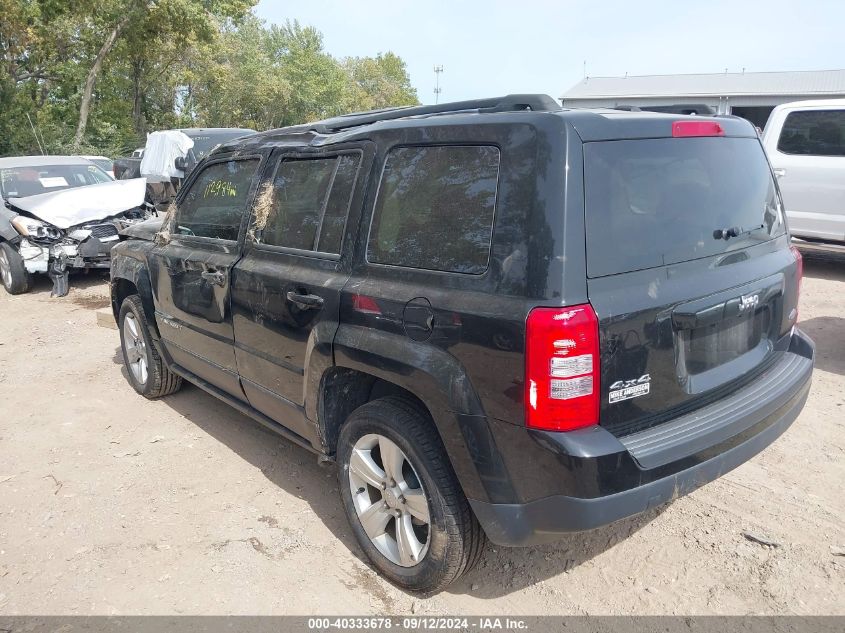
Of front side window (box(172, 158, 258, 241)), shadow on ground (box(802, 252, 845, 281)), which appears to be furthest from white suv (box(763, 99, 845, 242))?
front side window (box(172, 158, 258, 241))

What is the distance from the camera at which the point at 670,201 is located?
8.15 feet

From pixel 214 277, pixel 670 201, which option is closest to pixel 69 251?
pixel 214 277

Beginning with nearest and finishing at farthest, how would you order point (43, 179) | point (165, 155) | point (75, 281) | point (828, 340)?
1. point (828, 340)
2. point (43, 179)
3. point (75, 281)
4. point (165, 155)

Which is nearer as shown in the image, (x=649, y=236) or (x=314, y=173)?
(x=649, y=236)

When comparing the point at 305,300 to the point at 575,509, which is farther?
the point at 305,300

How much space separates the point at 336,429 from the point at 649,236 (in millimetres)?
1645

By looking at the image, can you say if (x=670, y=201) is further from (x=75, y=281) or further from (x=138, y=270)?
(x=75, y=281)

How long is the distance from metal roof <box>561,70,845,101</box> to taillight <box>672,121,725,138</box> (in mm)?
25010

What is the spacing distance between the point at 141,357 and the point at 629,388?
403cm

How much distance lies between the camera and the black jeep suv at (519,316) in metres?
2.19

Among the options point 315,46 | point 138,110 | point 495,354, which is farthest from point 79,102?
point 495,354

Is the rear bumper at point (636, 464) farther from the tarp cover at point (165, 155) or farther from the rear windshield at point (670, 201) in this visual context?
the tarp cover at point (165, 155)

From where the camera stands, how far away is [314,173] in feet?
10.6

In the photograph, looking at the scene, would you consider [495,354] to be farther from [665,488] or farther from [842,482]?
[842,482]
